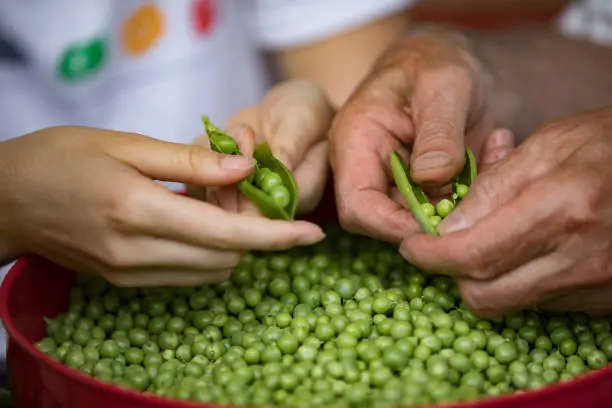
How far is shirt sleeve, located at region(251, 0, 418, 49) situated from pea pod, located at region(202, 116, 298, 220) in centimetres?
70

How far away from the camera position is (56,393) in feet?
2.48

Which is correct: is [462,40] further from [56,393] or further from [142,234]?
[56,393]

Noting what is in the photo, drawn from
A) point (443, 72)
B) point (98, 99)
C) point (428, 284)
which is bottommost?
point (428, 284)

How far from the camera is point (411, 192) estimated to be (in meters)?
0.96

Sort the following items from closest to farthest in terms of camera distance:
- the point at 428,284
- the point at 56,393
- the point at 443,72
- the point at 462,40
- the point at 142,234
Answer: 1. the point at 56,393
2. the point at 142,234
3. the point at 428,284
4. the point at 443,72
5. the point at 462,40

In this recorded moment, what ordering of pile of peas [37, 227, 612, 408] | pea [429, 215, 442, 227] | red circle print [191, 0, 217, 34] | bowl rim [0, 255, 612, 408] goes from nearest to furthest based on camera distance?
bowl rim [0, 255, 612, 408], pile of peas [37, 227, 612, 408], pea [429, 215, 442, 227], red circle print [191, 0, 217, 34]

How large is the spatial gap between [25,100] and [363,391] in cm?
96

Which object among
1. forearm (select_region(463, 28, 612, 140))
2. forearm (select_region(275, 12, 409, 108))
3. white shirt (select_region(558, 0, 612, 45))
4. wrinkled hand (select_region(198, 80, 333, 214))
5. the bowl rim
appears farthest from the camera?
white shirt (select_region(558, 0, 612, 45))

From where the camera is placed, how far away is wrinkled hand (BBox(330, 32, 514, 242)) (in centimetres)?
98

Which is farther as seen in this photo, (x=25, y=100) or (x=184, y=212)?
(x=25, y=100)

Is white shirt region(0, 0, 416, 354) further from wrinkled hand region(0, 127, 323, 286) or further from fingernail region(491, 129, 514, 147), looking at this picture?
fingernail region(491, 129, 514, 147)

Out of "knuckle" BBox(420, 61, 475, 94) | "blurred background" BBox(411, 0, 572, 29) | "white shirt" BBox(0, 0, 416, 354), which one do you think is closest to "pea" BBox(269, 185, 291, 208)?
"knuckle" BBox(420, 61, 475, 94)

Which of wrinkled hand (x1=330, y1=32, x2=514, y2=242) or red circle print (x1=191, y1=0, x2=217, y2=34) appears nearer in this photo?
wrinkled hand (x1=330, y1=32, x2=514, y2=242)

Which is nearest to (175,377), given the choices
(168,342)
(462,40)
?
(168,342)
